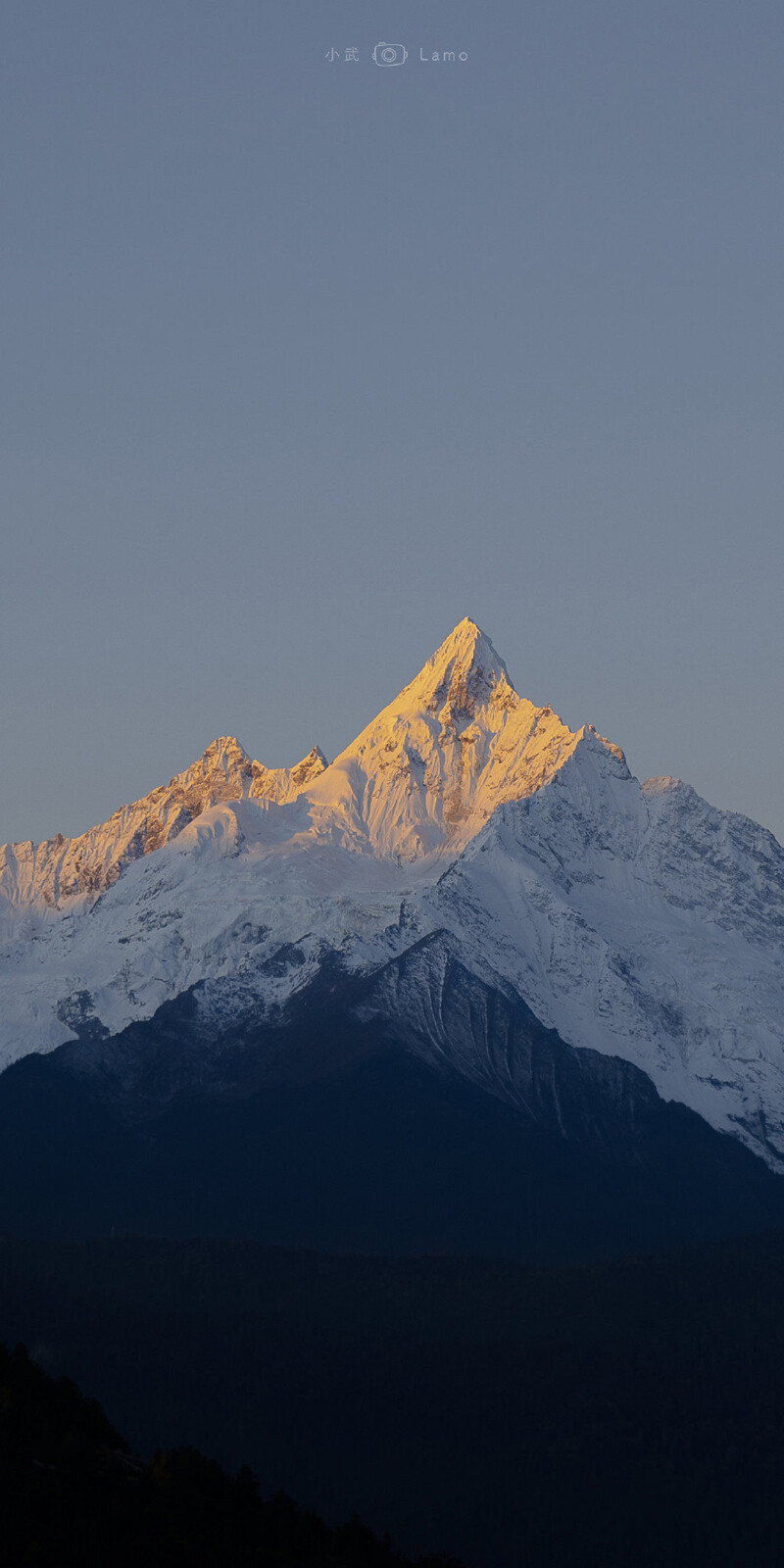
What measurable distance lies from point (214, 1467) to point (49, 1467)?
20.0 metres

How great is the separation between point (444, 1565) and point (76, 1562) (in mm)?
29384

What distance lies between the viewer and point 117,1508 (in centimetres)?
13675

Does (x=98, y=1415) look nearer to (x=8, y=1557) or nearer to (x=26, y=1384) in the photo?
(x=26, y=1384)

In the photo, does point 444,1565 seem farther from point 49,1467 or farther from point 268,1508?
point 49,1467

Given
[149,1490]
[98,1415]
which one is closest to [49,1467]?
[149,1490]

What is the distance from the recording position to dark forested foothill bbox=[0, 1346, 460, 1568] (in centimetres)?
12888

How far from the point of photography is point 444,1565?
147875 millimetres

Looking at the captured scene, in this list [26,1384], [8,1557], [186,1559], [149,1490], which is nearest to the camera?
[8,1557]

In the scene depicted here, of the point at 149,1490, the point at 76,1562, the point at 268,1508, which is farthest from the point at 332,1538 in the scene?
the point at 76,1562

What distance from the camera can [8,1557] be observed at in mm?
123938

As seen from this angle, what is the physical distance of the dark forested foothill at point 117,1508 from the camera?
12888 cm

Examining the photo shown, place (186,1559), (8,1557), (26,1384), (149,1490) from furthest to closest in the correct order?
(26,1384)
(149,1490)
(186,1559)
(8,1557)

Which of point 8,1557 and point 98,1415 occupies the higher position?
point 98,1415

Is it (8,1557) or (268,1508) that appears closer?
(8,1557)
